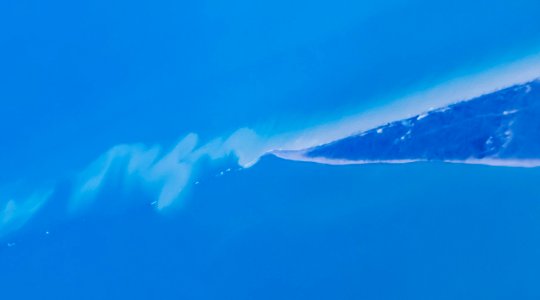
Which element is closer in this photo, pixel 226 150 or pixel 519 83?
pixel 519 83

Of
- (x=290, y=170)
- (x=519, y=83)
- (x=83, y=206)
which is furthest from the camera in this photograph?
(x=83, y=206)

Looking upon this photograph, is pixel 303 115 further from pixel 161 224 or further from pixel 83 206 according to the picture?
pixel 83 206

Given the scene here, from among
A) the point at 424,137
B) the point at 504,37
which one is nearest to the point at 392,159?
the point at 424,137

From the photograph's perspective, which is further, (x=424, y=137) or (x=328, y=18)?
(x=328, y=18)

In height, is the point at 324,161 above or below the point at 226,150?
below

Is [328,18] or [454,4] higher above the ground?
[328,18]

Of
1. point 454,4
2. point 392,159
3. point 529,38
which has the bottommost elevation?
point 392,159

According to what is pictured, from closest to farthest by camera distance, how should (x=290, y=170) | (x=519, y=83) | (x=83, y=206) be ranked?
(x=519, y=83) → (x=290, y=170) → (x=83, y=206)

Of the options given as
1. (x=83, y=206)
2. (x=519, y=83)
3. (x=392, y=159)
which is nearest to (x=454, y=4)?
(x=519, y=83)

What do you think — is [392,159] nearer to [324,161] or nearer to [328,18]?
[324,161]
